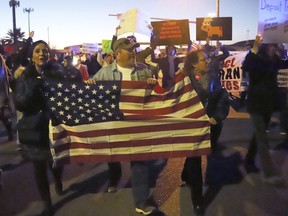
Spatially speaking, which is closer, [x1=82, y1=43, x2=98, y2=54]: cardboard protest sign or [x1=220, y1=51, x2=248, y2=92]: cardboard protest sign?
[x1=220, y1=51, x2=248, y2=92]: cardboard protest sign

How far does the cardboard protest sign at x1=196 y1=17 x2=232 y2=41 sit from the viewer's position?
1536 centimetres

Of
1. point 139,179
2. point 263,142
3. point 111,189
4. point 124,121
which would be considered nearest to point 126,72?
point 124,121

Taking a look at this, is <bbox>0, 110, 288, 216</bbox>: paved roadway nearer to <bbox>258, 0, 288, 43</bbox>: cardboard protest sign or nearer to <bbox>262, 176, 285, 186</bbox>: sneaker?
<bbox>262, 176, 285, 186</bbox>: sneaker

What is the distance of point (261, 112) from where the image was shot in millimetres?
5434

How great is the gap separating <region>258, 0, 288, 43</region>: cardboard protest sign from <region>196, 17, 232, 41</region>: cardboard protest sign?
931 cm

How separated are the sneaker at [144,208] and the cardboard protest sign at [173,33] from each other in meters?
10.0

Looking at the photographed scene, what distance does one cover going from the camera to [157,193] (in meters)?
5.15

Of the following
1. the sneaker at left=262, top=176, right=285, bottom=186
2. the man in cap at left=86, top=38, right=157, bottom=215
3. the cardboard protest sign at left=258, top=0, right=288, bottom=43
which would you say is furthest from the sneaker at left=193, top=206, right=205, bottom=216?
the cardboard protest sign at left=258, top=0, right=288, bottom=43

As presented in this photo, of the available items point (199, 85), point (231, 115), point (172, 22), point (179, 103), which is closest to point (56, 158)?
point (179, 103)

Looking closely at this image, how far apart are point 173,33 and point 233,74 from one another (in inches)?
94.9

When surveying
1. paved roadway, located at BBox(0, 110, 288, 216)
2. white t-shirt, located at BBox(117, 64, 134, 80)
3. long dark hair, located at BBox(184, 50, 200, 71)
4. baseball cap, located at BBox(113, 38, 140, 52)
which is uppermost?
baseball cap, located at BBox(113, 38, 140, 52)

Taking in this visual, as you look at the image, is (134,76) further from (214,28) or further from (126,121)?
(214,28)

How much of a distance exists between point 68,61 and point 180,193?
8.39m

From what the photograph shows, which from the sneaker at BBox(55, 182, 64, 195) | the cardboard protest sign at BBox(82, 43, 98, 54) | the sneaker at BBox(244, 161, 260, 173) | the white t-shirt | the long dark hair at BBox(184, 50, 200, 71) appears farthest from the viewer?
the cardboard protest sign at BBox(82, 43, 98, 54)
